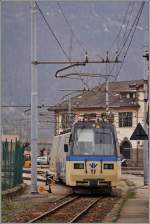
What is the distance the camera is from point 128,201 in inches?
939

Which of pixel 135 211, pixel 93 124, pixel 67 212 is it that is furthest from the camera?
pixel 93 124

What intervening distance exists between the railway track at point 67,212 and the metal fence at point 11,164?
2.91 meters

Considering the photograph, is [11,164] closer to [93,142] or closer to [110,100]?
[93,142]

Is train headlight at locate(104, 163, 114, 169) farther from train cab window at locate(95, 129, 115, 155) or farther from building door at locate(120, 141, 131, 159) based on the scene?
building door at locate(120, 141, 131, 159)

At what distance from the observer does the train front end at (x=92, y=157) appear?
2614cm

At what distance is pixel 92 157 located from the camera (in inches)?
1029

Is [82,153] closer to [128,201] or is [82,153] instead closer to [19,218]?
[128,201]

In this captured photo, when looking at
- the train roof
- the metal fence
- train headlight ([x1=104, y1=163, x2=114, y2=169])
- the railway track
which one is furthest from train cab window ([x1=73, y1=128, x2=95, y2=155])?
the metal fence

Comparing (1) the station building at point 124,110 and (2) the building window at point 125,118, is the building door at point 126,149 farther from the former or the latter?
(2) the building window at point 125,118

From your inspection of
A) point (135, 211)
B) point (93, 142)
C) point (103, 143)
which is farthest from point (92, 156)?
point (135, 211)

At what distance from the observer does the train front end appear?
26141mm

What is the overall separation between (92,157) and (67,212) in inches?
250

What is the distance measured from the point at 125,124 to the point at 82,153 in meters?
48.9

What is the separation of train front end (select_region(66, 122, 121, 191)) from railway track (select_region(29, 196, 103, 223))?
1.29 meters
